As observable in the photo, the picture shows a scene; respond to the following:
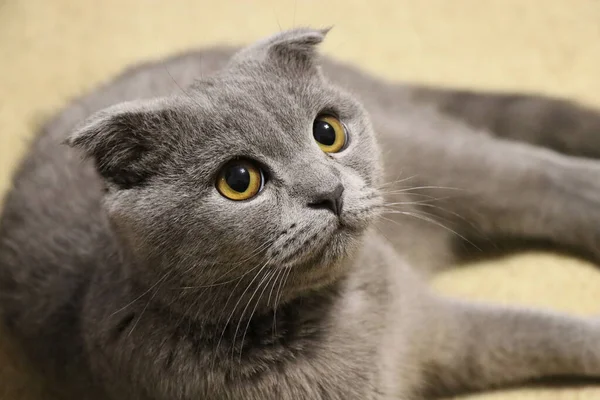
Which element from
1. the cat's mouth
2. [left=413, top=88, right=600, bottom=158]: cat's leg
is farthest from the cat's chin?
[left=413, top=88, right=600, bottom=158]: cat's leg

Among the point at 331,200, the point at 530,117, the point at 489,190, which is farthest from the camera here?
the point at 530,117

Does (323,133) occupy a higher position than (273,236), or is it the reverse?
(323,133)

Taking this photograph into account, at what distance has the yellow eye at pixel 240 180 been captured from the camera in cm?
100

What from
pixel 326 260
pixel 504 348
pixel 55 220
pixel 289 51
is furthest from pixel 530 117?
pixel 55 220

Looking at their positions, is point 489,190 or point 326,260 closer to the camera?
point 326,260

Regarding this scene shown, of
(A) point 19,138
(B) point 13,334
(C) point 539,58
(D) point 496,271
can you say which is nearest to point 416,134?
(D) point 496,271

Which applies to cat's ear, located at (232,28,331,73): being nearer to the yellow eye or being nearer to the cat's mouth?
the yellow eye

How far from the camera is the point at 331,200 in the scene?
3.14 feet

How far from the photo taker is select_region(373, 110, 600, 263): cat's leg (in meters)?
1.60

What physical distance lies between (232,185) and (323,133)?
194 mm

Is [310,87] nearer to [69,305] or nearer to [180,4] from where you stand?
[69,305]

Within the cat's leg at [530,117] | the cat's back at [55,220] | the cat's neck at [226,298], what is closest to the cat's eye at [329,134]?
the cat's neck at [226,298]

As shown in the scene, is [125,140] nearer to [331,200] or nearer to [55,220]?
[331,200]

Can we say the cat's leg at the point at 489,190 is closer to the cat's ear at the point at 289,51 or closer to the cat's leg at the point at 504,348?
the cat's leg at the point at 504,348
